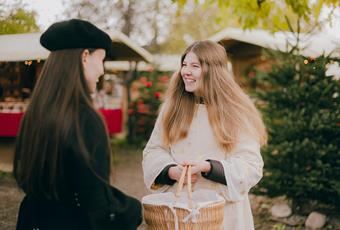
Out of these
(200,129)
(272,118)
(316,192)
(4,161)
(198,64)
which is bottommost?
(4,161)

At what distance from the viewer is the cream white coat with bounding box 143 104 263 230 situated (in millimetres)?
2687

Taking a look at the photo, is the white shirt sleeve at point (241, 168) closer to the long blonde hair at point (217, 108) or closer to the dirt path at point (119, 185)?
the long blonde hair at point (217, 108)

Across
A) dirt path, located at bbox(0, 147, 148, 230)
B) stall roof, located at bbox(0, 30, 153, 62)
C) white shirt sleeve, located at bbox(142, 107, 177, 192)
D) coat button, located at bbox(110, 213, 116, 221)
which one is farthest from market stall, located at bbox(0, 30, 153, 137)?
dirt path, located at bbox(0, 147, 148, 230)

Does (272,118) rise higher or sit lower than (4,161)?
higher

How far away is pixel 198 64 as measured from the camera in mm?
2902

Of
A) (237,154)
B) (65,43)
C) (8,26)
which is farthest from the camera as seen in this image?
(8,26)

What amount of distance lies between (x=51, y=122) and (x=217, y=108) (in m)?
1.29

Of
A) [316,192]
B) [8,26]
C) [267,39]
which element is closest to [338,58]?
[316,192]

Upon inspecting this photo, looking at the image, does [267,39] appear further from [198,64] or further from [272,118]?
[198,64]

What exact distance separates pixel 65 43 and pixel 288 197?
481 centimetres

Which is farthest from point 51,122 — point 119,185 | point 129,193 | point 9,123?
point 9,123

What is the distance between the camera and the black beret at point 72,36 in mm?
1931

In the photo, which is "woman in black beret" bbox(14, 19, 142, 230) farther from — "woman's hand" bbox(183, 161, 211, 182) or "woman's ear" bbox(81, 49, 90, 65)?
"woman's hand" bbox(183, 161, 211, 182)

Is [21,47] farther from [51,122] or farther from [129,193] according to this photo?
[51,122]
